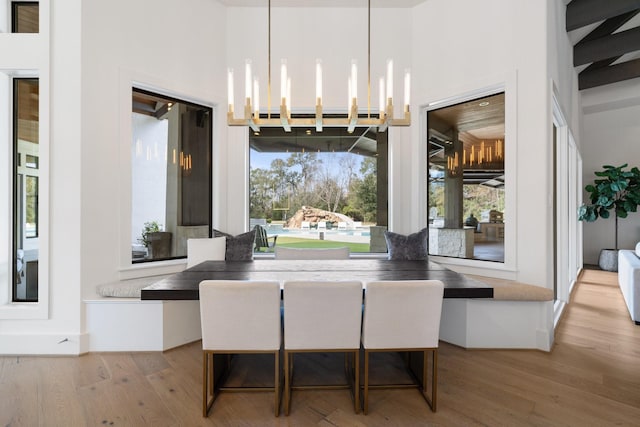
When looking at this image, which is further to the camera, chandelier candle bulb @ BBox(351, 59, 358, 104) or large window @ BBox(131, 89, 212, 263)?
large window @ BBox(131, 89, 212, 263)

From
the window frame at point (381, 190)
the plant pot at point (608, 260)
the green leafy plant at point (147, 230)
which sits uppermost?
the window frame at point (381, 190)

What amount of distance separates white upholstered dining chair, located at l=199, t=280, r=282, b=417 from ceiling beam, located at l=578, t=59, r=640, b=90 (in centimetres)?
686

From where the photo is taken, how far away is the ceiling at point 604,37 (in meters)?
3.59

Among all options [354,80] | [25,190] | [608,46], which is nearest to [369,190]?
[354,80]

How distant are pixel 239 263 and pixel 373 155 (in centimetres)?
226

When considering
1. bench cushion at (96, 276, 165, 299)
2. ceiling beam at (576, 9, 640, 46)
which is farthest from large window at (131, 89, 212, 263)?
ceiling beam at (576, 9, 640, 46)

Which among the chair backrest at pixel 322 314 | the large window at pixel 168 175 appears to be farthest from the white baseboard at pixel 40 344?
the chair backrest at pixel 322 314

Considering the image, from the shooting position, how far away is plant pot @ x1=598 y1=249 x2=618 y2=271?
6430 mm

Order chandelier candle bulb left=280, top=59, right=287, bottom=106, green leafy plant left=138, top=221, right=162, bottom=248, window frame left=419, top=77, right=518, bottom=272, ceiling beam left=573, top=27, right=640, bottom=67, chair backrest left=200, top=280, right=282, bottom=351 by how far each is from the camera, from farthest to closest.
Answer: ceiling beam left=573, top=27, right=640, bottom=67 → green leafy plant left=138, top=221, right=162, bottom=248 → window frame left=419, top=77, right=518, bottom=272 → chandelier candle bulb left=280, top=59, right=287, bottom=106 → chair backrest left=200, top=280, right=282, bottom=351

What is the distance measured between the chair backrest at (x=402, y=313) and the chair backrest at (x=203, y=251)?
6.43 ft

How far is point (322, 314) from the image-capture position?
1.93 m

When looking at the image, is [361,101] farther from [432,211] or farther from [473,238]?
[473,238]

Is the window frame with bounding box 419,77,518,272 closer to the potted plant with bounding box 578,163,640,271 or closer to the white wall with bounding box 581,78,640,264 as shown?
the potted plant with bounding box 578,163,640,271

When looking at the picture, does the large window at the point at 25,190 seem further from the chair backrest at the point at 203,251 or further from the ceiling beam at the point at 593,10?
the ceiling beam at the point at 593,10
